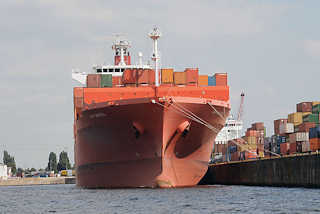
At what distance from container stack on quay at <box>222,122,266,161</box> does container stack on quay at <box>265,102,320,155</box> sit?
2.97 m

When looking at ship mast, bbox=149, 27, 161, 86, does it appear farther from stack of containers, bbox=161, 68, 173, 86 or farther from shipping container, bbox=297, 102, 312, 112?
shipping container, bbox=297, 102, 312, 112

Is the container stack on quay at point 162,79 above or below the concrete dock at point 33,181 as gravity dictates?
above

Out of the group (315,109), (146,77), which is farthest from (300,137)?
(146,77)

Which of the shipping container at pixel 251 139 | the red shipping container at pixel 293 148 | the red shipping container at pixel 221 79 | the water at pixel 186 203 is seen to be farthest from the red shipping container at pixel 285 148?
the water at pixel 186 203

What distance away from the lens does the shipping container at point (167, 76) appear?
39.7 metres

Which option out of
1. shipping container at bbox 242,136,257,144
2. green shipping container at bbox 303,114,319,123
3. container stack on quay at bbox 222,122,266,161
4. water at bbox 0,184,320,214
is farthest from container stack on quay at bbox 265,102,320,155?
water at bbox 0,184,320,214

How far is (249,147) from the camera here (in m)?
54.3

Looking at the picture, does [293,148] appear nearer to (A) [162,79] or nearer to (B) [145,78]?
(A) [162,79]

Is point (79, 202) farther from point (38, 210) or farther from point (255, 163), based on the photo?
point (255, 163)

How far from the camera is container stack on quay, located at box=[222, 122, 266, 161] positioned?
171 feet

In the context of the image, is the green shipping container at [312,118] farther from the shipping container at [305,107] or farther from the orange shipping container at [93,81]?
the orange shipping container at [93,81]

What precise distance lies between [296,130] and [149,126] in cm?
1715

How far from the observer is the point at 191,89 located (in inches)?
1527

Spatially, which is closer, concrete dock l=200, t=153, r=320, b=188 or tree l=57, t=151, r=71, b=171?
concrete dock l=200, t=153, r=320, b=188
